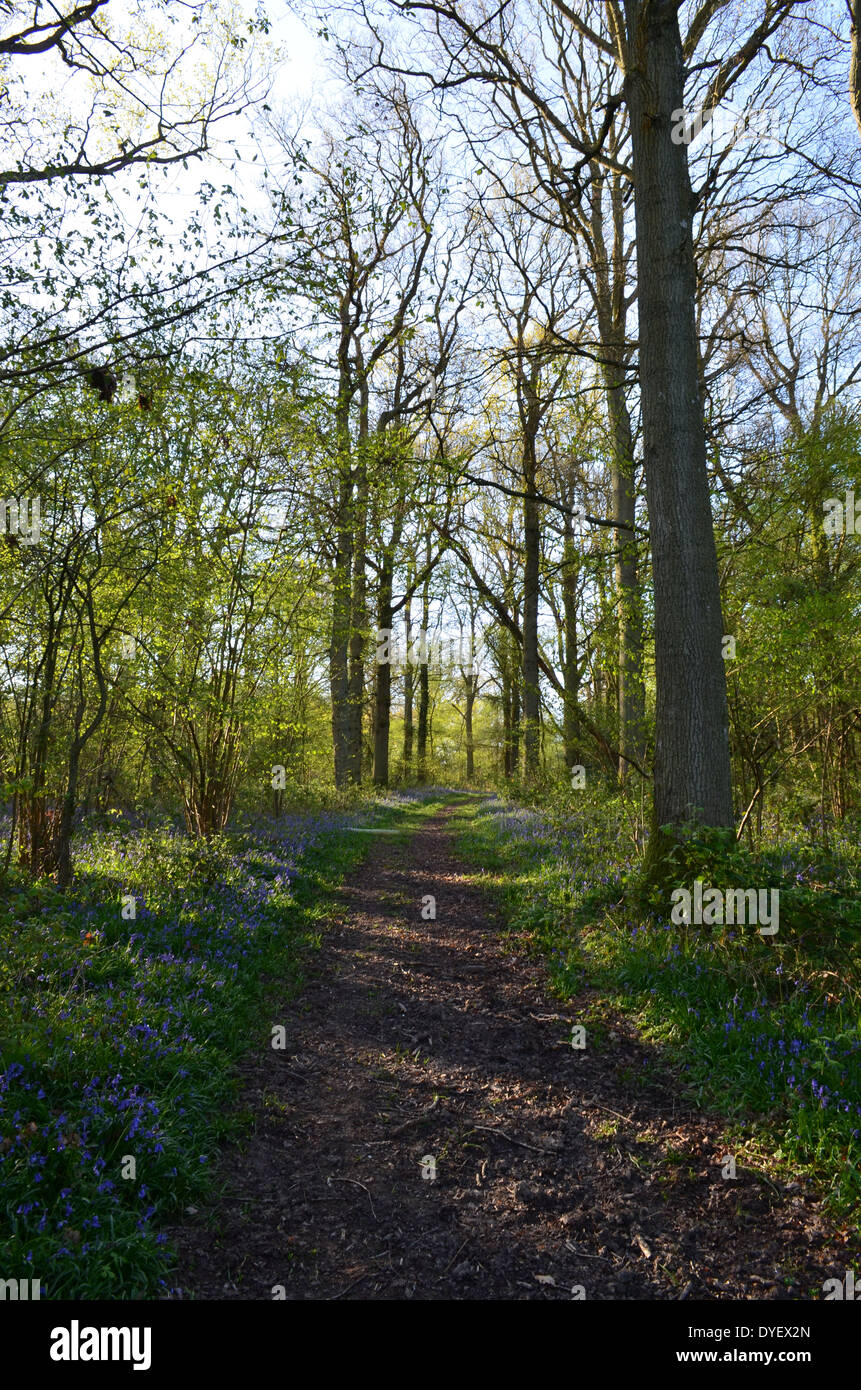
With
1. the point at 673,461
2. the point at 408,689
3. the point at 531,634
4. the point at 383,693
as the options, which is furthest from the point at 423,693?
the point at 673,461

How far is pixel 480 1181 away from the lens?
3188 millimetres

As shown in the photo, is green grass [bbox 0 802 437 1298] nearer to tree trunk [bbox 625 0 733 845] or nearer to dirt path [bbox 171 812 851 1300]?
dirt path [bbox 171 812 851 1300]

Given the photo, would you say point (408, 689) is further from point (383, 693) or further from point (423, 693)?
point (383, 693)

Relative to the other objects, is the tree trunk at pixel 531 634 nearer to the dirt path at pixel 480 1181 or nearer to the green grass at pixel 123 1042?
the green grass at pixel 123 1042

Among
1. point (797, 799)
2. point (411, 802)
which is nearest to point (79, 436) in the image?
point (797, 799)

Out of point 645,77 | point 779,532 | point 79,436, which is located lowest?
point 79,436

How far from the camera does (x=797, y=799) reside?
1031 centimetres

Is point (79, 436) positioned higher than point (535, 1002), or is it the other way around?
point (79, 436)

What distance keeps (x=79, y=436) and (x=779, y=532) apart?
32.5 feet

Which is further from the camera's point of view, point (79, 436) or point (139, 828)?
point (139, 828)

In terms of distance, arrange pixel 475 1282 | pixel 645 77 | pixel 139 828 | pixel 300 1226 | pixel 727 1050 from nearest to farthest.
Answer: pixel 475 1282 < pixel 300 1226 < pixel 727 1050 < pixel 645 77 < pixel 139 828

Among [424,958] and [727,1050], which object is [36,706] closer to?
[424,958]

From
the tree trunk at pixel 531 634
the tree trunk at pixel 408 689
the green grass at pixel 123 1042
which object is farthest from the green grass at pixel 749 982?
the tree trunk at pixel 408 689

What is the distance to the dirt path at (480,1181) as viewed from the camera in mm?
2588
